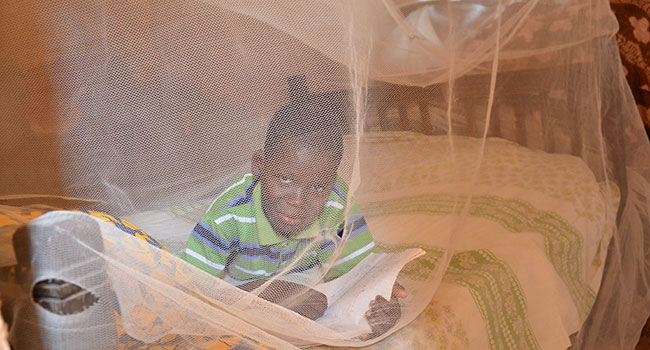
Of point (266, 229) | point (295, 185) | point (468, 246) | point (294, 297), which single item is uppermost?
point (295, 185)

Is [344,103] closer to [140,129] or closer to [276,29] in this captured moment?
[276,29]

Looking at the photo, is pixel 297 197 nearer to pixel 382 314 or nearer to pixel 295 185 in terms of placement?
pixel 295 185

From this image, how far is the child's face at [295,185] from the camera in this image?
3.98 feet

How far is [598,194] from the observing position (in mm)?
2131

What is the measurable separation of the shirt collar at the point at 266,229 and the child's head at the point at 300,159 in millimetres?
27

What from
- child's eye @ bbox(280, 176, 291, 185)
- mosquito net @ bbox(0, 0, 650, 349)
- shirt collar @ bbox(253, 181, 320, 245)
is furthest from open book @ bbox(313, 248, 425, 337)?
child's eye @ bbox(280, 176, 291, 185)

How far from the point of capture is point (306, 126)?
1.22 m

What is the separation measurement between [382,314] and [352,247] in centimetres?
16

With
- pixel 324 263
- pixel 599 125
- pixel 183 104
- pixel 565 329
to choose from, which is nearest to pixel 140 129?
pixel 183 104

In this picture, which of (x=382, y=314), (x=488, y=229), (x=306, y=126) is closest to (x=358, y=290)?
(x=382, y=314)

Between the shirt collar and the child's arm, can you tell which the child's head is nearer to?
the shirt collar

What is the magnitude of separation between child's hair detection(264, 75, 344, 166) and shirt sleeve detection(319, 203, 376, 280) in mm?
184

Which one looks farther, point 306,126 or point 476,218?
point 476,218

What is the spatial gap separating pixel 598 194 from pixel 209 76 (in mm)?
1479
